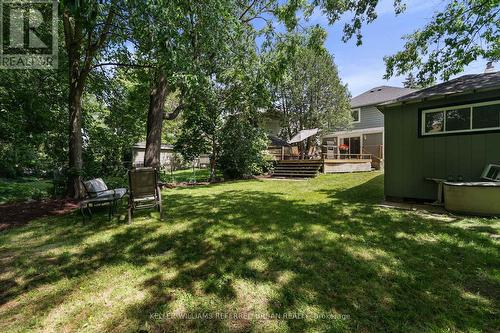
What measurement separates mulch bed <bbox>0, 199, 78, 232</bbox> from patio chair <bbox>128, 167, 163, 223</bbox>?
2.19m

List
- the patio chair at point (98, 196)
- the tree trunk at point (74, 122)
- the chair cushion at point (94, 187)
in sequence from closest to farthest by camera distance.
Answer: the patio chair at point (98, 196), the chair cushion at point (94, 187), the tree trunk at point (74, 122)

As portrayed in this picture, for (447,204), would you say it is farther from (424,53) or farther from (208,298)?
(424,53)

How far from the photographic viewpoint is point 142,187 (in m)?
5.63


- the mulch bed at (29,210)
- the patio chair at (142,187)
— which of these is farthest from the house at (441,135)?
the mulch bed at (29,210)

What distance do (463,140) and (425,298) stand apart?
6.16 m

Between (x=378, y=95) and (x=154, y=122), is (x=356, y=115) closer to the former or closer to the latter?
(x=378, y=95)

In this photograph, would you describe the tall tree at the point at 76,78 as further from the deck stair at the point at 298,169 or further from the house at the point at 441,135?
the deck stair at the point at 298,169

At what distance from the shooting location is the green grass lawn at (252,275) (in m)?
2.31

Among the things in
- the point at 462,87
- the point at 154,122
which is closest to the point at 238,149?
the point at 154,122

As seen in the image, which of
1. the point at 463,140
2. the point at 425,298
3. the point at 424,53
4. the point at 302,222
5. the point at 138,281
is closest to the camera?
the point at 425,298

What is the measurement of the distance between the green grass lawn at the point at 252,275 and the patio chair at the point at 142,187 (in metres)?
0.43

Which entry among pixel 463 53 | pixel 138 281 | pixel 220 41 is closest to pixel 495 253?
pixel 138 281

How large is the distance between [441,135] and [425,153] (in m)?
0.64

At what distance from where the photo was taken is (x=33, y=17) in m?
8.62
